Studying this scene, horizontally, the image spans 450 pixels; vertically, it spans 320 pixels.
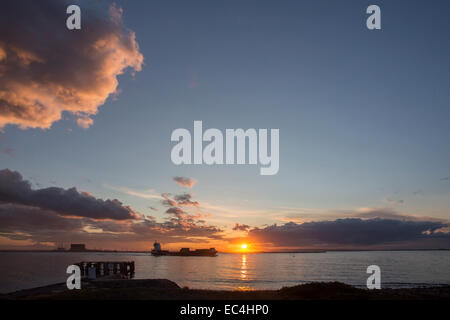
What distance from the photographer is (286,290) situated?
24.9 meters
